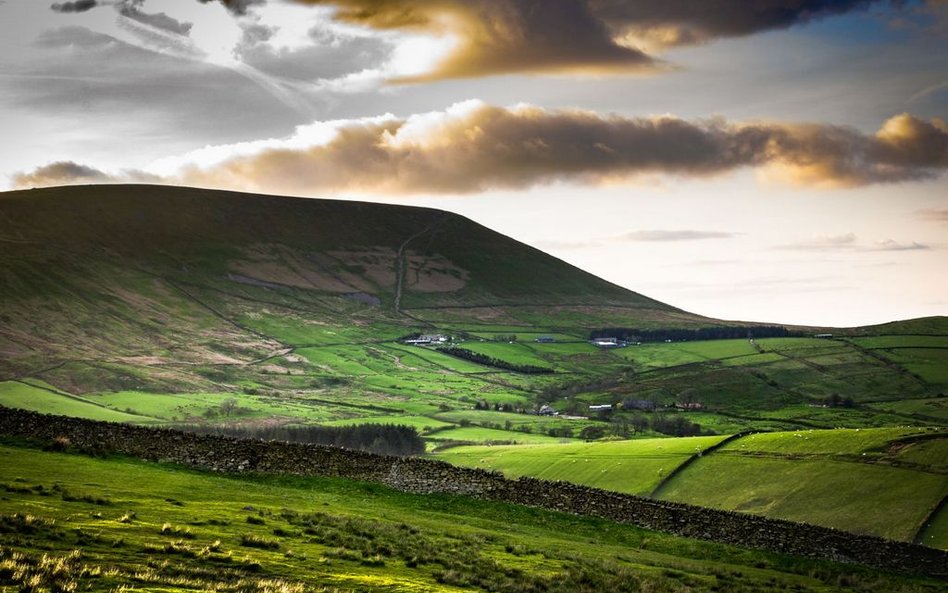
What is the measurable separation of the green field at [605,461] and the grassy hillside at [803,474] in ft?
0.48

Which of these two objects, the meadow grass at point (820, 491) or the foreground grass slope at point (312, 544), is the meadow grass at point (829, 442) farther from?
the foreground grass slope at point (312, 544)

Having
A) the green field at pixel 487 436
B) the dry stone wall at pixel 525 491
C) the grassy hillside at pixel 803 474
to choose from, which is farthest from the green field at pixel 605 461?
the dry stone wall at pixel 525 491

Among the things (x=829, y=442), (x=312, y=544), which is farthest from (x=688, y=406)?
(x=312, y=544)

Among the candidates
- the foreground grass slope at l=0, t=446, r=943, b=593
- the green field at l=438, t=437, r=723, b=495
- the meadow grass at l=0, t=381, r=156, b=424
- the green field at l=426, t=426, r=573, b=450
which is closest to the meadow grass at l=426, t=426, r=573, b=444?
the green field at l=426, t=426, r=573, b=450

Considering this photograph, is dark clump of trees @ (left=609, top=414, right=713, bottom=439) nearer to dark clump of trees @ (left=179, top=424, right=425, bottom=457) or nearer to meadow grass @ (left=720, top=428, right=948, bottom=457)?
dark clump of trees @ (left=179, top=424, right=425, bottom=457)

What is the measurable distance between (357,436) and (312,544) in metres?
110

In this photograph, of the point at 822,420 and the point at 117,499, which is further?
the point at 822,420

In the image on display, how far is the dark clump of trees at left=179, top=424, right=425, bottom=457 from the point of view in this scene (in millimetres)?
132375

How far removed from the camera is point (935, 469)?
74.2 m

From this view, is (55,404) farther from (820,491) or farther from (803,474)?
(820,491)

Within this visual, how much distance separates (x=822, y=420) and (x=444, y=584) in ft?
496

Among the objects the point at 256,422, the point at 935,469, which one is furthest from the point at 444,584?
the point at 256,422

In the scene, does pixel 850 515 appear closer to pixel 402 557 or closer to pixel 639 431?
pixel 402 557

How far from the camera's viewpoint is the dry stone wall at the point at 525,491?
44.2 metres
